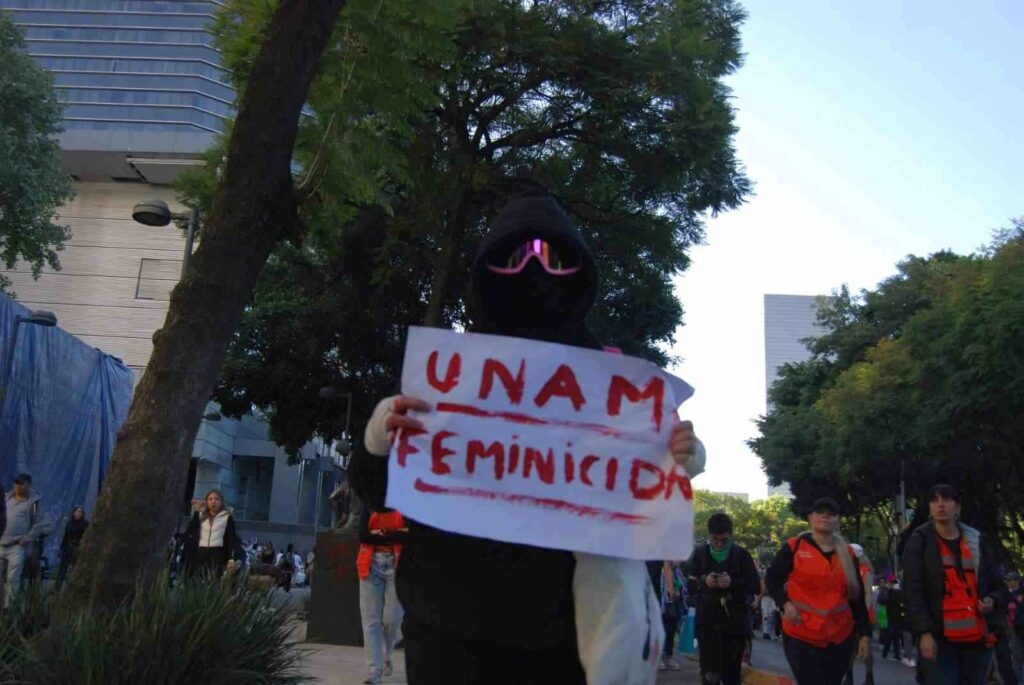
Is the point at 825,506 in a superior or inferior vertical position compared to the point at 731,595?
superior

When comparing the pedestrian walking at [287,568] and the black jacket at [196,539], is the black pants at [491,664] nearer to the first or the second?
the black jacket at [196,539]

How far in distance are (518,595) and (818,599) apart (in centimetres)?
448

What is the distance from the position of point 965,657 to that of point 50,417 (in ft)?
71.3

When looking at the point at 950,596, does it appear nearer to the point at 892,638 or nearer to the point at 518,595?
the point at 518,595

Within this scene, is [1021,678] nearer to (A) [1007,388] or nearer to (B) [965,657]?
(A) [1007,388]

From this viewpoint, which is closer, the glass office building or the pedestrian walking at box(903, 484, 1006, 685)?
the pedestrian walking at box(903, 484, 1006, 685)

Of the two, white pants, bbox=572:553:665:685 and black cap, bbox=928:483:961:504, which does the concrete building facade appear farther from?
white pants, bbox=572:553:665:685

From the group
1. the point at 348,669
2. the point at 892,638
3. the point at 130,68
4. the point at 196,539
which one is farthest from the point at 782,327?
the point at 348,669

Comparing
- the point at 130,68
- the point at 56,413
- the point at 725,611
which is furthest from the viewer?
the point at 130,68

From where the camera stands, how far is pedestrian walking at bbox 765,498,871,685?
618 cm

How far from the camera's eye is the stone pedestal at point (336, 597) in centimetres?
1230

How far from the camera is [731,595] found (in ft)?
26.7

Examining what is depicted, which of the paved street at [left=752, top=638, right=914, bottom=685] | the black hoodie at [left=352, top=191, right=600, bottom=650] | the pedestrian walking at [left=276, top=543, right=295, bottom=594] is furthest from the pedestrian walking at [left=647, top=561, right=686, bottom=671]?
the pedestrian walking at [left=276, top=543, right=295, bottom=594]

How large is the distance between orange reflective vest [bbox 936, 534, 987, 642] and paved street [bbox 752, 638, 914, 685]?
8025mm
